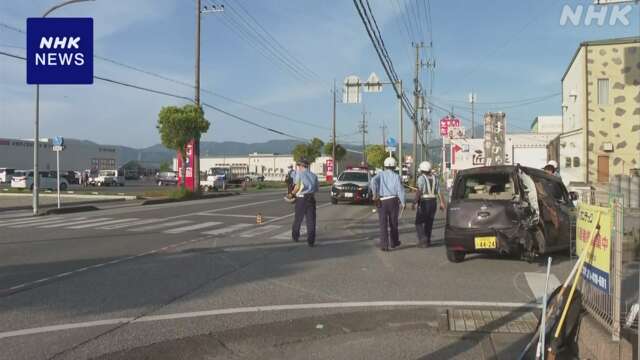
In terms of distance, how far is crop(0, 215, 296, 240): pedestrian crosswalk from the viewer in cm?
1419

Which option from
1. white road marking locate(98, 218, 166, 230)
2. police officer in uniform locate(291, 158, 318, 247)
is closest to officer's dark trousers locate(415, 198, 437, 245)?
police officer in uniform locate(291, 158, 318, 247)

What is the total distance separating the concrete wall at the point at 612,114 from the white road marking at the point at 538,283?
24.9 m

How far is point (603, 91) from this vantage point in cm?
3164

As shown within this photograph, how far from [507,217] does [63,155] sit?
286 feet

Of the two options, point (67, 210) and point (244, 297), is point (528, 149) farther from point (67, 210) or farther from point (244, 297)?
point (244, 297)

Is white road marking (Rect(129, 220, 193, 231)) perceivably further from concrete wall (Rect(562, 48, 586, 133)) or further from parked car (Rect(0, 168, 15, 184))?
parked car (Rect(0, 168, 15, 184))

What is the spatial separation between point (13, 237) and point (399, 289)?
31.5 feet

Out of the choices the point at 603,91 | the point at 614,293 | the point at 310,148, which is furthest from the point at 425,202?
the point at 310,148

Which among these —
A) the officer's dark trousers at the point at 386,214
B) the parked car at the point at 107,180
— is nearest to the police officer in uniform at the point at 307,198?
the officer's dark trousers at the point at 386,214

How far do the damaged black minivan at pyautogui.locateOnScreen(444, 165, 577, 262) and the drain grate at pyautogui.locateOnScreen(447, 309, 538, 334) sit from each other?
3.02 metres

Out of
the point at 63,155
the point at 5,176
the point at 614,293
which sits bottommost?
the point at 614,293

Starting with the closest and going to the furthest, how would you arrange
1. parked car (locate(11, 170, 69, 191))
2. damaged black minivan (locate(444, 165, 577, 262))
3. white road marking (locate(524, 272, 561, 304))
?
white road marking (locate(524, 272, 561, 304)) < damaged black minivan (locate(444, 165, 577, 262)) < parked car (locate(11, 170, 69, 191))

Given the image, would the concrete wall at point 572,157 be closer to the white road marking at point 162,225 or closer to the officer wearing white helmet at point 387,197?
the white road marking at point 162,225

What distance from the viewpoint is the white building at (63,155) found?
74600 mm
